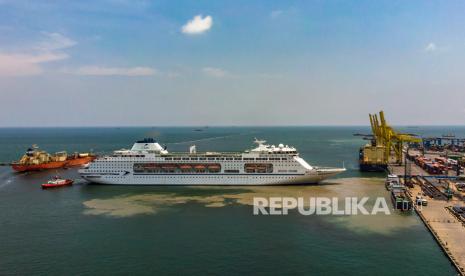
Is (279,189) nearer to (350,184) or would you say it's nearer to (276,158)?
(276,158)

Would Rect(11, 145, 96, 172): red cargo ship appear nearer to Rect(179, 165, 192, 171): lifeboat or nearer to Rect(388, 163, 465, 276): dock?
Rect(179, 165, 192, 171): lifeboat

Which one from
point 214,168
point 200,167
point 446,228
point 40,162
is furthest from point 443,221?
point 40,162

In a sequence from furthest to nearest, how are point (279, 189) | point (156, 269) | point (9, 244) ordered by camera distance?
1. point (279, 189)
2. point (9, 244)
3. point (156, 269)

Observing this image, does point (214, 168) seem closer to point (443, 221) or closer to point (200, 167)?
point (200, 167)

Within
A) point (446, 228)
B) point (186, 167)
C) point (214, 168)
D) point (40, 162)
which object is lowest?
point (446, 228)

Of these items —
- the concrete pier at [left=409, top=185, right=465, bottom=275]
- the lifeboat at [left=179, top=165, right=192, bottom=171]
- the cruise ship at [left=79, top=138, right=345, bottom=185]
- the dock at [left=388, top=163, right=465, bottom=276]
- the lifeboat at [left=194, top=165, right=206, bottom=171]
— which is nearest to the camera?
the concrete pier at [left=409, top=185, right=465, bottom=275]

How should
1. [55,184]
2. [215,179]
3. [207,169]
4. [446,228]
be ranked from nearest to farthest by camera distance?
1. [446,228]
2. [55,184]
3. [215,179]
4. [207,169]

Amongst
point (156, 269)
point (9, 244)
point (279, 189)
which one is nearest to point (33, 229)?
point (9, 244)

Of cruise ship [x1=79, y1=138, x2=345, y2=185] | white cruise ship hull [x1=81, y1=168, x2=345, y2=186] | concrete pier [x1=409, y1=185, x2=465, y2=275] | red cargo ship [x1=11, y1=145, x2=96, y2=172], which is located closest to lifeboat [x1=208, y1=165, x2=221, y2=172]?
cruise ship [x1=79, y1=138, x2=345, y2=185]
